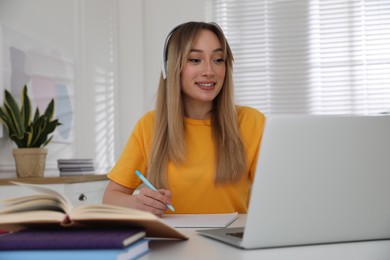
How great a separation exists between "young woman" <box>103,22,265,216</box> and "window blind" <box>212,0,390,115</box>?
7.78 ft

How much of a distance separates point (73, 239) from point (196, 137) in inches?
48.7

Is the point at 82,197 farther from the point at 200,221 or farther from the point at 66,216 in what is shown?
the point at 66,216

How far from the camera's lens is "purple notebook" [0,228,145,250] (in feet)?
2.64

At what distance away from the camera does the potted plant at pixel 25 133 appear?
291cm

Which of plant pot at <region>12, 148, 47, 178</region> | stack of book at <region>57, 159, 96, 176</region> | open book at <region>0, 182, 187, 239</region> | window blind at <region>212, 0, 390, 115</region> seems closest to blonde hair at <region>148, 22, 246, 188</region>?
open book at <region>0, 182, 187, 239</region>

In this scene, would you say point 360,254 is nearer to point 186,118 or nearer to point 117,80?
point 186,118

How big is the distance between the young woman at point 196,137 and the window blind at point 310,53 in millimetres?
2371

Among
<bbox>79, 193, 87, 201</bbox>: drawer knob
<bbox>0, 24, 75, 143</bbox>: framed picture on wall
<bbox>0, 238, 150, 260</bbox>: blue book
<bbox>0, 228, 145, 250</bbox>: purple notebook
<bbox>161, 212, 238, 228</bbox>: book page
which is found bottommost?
<bbox>79, 193, 87, 201</bbox>: drawer knob

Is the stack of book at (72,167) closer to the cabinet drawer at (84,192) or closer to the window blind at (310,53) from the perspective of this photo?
the cabinet drawer at (84,192)

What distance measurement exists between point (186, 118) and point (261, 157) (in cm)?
120

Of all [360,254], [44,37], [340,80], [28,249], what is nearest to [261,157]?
[360,254]

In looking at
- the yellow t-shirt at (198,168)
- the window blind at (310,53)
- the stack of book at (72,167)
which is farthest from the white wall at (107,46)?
the yellow t-shirt at (198,168)

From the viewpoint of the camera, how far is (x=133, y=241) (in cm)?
85

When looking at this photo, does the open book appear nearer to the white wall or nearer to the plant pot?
the plant pot
